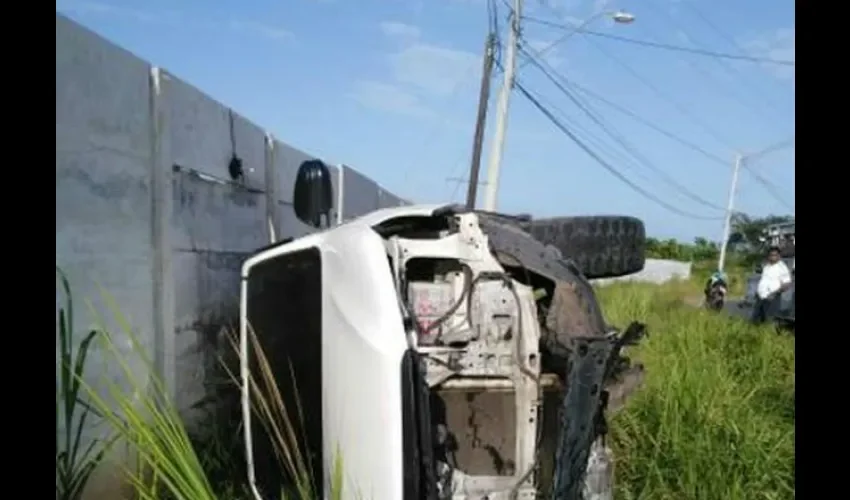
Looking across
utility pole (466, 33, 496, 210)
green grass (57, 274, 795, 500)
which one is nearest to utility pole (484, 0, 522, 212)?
utility pole (466, 33, 496, 210)

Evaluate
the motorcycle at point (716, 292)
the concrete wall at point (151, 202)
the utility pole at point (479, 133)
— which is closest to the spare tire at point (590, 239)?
the concrete wall at point (151, 202)

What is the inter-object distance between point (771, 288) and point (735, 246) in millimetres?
28989

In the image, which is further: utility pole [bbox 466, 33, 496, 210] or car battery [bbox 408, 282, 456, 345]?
utility pole [bbox 466, 33, 496, 210]

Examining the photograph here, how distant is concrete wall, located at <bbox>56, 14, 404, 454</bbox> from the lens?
3615 mm

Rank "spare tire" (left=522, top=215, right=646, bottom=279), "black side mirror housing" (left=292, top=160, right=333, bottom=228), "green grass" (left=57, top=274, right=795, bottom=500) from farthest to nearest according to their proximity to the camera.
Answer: "spare tire" (left=522, top=215, right=646, bottom=279), "black side mirror housing" (left=292, top=160, right=333, bottom=228), "green grass" (left=57, top=274, right=795, bottom=500)

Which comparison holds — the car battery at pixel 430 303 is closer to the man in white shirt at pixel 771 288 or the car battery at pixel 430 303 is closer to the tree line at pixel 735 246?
the man in white shirt at pixel 771 288

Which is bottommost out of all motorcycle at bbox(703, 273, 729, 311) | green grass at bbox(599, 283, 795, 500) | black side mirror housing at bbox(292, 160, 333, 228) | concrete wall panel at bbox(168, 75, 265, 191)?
green grass at bbox(599, 283, 795, 500)

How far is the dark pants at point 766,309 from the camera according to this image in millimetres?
11820

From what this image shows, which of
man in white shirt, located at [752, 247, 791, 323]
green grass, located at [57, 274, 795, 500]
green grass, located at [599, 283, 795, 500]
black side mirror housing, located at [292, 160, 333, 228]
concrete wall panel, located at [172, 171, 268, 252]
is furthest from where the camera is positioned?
man in white shirt, located at [752, 247, 791, 323]

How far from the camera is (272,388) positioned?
10.1 ft

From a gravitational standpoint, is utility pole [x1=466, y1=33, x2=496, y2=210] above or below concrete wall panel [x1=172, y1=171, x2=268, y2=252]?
above

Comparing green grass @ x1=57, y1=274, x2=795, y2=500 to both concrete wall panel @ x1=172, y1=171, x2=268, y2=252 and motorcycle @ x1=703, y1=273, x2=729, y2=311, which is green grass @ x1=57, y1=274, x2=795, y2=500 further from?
motorcycle @ x1=703, y1=273, x2=729, y2=311

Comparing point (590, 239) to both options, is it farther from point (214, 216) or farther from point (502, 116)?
point (502, 116)
